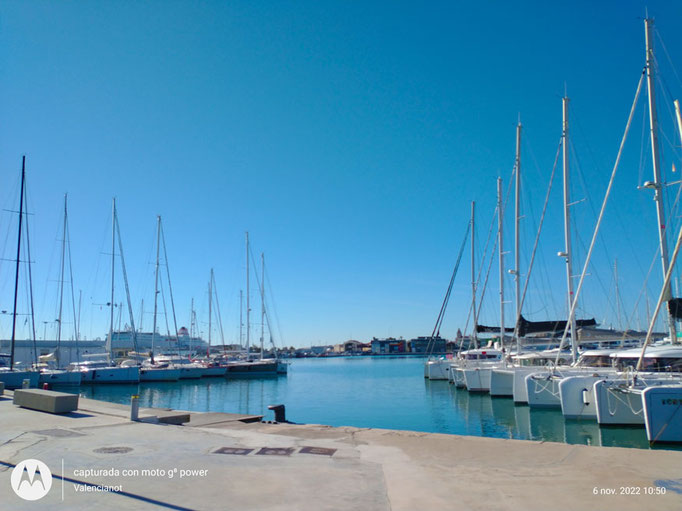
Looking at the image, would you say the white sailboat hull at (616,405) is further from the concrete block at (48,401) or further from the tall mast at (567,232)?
the concrete block at (48,401)

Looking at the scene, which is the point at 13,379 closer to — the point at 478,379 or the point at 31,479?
the point at 478,379

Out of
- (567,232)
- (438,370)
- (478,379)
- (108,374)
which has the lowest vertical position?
(438,370)

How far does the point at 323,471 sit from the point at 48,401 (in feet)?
43.4

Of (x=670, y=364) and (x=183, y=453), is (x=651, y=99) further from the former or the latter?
(x=183, y=453)

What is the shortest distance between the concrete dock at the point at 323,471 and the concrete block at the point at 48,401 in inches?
119

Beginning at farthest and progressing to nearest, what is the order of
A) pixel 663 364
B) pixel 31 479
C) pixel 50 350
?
pixel 50 350 < pixel 663 364 < pixel 31 479

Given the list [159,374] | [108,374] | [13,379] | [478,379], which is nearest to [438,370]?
[478,379]

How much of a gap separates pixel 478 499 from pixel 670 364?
60.1 ft

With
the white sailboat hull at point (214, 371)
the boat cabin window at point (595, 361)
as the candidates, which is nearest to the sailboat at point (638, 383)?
the boat cabin window at point (595, 361)

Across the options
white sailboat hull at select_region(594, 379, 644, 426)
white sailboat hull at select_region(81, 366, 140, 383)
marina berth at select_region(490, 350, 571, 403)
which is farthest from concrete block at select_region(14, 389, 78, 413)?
white sailboat hull at select_region(81, 366, 140, 383)

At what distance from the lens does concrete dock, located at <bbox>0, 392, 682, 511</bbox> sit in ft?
24.7

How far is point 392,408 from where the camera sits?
33.8 meters

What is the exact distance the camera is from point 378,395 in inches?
1698

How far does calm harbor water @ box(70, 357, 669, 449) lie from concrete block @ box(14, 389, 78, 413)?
1348 cm
